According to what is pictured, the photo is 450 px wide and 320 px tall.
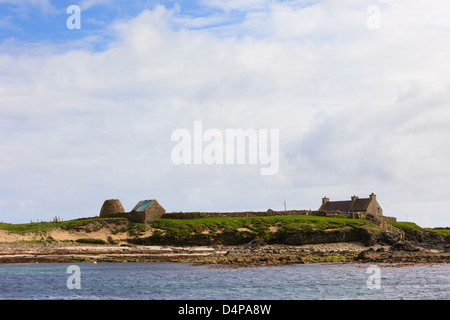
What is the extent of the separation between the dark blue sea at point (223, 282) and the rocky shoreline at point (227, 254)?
5.12m

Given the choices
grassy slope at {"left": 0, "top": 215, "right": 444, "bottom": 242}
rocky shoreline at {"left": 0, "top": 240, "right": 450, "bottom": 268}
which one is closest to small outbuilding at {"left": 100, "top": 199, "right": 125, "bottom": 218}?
grassy slope at {"left": 0, "top": 215, "right": 444, "bottom": 242}

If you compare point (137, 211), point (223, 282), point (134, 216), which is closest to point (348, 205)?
point (137, 211)

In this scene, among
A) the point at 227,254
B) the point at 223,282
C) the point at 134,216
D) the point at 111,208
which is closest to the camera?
the point at 223,282

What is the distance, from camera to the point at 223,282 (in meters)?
39.9

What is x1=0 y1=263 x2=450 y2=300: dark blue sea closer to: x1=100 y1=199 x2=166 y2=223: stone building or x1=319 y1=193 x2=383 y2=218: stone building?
x1=100 y1=199 x2=166 y2=223: stone building

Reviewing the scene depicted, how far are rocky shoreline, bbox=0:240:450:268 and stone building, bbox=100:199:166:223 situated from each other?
1125cm

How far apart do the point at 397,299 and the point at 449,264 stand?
30.9 m

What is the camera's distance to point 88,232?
8119 centimetres

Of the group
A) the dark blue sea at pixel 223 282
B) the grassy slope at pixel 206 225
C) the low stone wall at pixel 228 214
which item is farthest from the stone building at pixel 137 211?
the dark blue sea at pixel 223 282

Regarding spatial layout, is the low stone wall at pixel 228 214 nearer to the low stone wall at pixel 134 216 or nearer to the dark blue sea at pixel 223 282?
the low stone wall at pixel 134 216

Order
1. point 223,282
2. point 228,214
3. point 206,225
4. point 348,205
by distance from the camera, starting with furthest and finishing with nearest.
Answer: point 348,205 → point 228,214 → point 206,225 → point 223,282

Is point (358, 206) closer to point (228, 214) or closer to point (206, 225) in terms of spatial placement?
point (228, 214)

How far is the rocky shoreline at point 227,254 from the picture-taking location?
59.4m

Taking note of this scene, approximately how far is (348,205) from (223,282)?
78.8m
